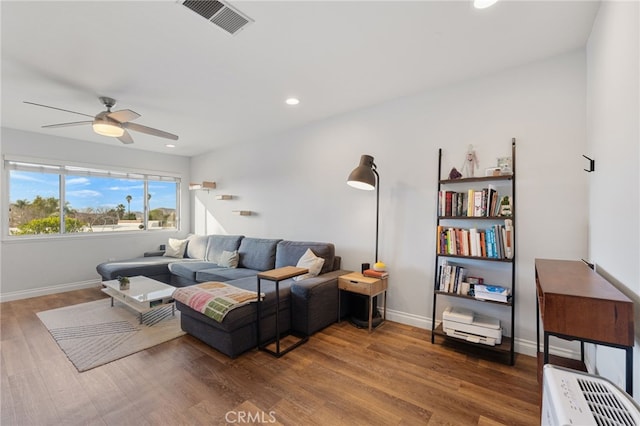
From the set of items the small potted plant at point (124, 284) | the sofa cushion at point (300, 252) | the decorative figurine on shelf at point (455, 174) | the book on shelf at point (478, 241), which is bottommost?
the small potted plant at point (124, 284)

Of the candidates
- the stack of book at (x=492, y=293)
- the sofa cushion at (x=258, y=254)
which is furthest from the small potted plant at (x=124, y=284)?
the stack of book at (x=492, y=293)

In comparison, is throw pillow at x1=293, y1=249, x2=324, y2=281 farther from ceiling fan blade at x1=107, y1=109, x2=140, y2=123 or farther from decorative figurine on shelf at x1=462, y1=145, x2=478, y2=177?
ceiling fan blade at x1=107, y1=109, x2=140, y2=123

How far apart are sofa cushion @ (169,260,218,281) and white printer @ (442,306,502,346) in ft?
11.3

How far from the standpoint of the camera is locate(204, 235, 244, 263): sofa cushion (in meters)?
4.80

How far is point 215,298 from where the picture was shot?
262 centimetres

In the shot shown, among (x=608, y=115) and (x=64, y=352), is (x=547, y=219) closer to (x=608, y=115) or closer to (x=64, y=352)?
(x=608, y=115)

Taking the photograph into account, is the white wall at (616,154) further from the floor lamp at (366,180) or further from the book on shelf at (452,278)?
the floor lamp at (366,180)

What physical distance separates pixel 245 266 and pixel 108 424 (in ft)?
9.13

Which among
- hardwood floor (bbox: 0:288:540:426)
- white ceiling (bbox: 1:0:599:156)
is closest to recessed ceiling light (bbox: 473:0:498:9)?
white ceiling (bbox: 1:0:599:156)

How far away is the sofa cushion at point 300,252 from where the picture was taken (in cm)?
357

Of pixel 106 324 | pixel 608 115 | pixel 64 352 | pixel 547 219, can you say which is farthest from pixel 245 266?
pixel 608 115

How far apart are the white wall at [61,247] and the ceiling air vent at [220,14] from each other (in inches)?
178

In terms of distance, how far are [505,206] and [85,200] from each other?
645cm

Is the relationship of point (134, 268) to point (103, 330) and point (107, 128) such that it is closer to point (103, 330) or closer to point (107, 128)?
point (103, 330)
